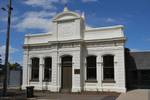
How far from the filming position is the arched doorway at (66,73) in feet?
80.8

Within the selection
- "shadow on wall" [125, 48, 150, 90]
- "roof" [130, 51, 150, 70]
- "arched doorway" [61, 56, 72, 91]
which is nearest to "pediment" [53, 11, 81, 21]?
"arched doorway" [61, 56, 72, 91]

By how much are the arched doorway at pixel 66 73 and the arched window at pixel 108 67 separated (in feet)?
A: 11.6

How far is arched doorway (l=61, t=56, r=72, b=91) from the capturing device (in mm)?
24636

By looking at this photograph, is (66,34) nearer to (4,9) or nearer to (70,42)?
(70,42)

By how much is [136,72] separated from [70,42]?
298 inches

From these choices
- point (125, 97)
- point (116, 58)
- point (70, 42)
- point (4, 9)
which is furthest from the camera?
point (70, 42)

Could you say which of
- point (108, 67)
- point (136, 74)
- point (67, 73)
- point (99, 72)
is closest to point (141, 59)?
point (136, 74)

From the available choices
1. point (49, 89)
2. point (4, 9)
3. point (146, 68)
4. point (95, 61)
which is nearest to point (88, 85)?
point (95, 61)

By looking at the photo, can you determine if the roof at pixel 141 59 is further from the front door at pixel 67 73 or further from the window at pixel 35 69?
the window at pixel 35 69

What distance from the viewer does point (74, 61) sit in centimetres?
2431

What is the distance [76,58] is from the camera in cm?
2423

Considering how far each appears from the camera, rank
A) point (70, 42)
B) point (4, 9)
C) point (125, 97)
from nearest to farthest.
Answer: point (125, 97) < point (4, 9) < point (70, 42)

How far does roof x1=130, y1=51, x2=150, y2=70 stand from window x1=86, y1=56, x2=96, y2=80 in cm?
452

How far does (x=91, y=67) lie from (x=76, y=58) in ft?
5.65
